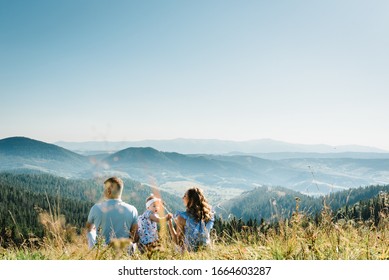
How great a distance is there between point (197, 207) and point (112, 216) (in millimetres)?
1310

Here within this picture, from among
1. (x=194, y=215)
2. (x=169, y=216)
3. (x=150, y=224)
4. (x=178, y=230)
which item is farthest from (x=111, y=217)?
(x=194, y=215)

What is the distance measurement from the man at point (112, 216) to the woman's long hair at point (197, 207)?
941 millimetres

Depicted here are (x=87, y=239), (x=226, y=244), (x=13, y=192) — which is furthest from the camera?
(x=13, y=192)

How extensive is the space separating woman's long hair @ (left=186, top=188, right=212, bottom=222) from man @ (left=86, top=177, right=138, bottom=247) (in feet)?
3.09

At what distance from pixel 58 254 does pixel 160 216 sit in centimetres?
204

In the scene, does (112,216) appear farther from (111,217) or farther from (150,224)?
(150,224)

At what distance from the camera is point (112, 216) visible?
5.08m

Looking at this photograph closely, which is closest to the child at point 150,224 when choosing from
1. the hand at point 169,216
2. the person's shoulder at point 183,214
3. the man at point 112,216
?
the man at point 112,216
